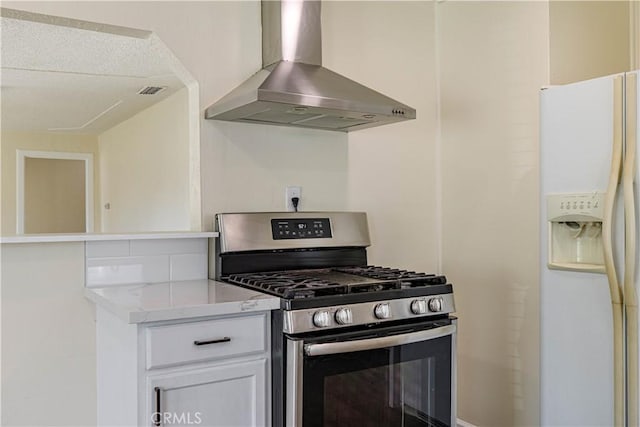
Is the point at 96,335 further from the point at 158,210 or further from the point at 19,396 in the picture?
the point at 158,210

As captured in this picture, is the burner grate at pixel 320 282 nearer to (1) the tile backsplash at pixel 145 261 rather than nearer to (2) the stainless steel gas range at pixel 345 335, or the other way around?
(2) the stainless steel gas range at pixel 345 335

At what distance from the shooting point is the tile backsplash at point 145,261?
1984 mm

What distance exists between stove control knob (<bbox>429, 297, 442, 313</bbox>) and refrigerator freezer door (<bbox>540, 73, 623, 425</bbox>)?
39cm

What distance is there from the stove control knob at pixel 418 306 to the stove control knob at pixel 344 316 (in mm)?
276

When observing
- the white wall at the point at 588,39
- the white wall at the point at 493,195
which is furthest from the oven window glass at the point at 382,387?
the white wall at the point at 588,39

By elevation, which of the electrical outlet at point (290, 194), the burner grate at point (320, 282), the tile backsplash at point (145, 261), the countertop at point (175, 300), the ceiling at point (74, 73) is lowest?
the countertop at point (175, 300)

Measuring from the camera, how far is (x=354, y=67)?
103 inches

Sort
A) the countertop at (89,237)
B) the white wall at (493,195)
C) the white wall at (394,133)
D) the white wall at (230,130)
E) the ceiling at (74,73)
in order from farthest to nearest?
the white wall at (394,133) < the white wall at (493,195) < the ceiling at (74,73) < the white wall at (230,130) < the countertop at (89,237)

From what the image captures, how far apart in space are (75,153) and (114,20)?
533cm

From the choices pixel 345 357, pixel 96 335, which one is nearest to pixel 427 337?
pixel 345 357

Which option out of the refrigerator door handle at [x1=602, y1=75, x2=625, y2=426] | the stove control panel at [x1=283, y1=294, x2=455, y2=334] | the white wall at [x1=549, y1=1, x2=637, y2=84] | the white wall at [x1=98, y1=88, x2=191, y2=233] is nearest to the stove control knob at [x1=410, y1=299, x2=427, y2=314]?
the stove control panel at [x1=283, y1=294, x2=455, y2=334]

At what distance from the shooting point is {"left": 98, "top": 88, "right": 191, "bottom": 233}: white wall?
4.48m

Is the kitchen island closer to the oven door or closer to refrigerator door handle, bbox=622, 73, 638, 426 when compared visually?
the oven door

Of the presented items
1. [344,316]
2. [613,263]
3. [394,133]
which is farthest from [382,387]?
[394,133]
